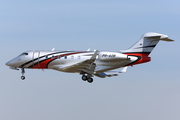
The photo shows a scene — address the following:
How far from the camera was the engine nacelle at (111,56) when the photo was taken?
48.4m

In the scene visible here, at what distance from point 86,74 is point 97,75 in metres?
3.16

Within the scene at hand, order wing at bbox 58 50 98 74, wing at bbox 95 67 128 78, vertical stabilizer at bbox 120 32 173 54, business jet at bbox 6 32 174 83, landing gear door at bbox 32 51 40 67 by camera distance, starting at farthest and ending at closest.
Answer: wing at bbox 95 67 128 78
landing gear door at bbox 32 51 40 67
vertical stabilizer at bbox 120 32 173 54
business jet at bbox 6 32 174 83
wing at bbox 58 50 98 74

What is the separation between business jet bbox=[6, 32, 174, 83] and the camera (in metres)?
49.1

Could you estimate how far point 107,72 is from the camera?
2156 inches

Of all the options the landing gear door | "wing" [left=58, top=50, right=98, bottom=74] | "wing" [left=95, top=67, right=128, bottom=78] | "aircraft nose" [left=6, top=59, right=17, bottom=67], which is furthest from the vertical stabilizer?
"aircraft nose" [left=6, top=59, right=17, bottom=67]

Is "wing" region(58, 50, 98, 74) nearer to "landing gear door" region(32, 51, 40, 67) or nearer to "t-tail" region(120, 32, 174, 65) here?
"landing gear door" region(32, 51, 40, 67)

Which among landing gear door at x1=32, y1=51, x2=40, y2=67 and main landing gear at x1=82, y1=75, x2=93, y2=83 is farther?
landing gear door at x1=32, y1=51, x2=40, y2=67

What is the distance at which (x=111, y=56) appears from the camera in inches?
1917

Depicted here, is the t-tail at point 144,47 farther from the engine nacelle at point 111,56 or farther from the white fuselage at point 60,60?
the engine nacelle at point 111,56

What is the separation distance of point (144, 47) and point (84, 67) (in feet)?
21.7

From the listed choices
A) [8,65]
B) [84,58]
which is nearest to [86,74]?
[84,58]

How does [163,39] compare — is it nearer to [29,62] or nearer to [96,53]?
[96,53]

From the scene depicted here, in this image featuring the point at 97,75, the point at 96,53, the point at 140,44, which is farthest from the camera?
the point at 97,75

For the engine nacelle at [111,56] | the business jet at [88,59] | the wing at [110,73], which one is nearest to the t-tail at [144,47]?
the business jet at [88,59]
